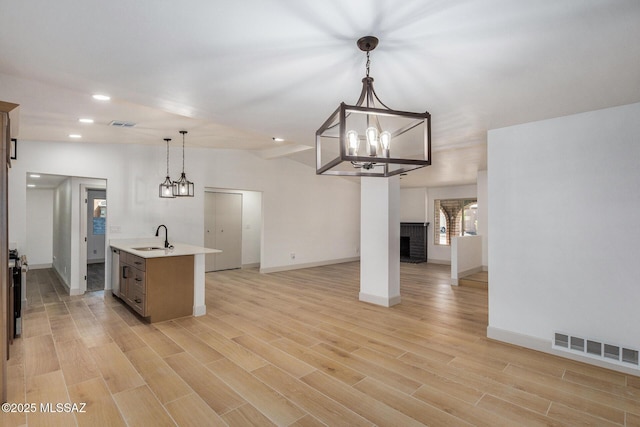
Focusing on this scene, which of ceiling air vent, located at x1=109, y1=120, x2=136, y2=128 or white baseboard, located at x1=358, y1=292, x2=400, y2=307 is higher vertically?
ceiling air vent, located at x1=109, y1=120, x2=136, y2=128

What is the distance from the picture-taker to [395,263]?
502 cm

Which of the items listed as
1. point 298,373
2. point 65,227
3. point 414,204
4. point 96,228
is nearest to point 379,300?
point 298,373

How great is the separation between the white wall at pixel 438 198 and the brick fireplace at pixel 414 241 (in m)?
0.17

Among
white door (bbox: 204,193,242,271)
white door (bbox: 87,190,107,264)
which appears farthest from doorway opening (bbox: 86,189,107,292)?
white door (bbox: 204,193,242,271)

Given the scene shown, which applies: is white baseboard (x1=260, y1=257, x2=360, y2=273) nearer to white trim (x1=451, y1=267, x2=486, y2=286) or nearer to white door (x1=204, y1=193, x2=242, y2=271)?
white door (x1=204, y1=193, x2=242, y2=271)

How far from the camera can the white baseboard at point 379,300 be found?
4.86 meters

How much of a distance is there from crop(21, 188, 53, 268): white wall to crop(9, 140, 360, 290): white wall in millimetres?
4370

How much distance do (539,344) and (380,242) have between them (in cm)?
233

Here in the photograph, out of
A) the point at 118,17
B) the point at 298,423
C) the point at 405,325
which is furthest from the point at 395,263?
the point at 118,17

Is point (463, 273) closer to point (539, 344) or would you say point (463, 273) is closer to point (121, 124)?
point (539, 344)

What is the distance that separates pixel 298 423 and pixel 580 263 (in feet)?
9.63

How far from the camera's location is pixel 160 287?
407 cm

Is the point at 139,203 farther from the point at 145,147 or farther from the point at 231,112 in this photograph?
the point at 231,112

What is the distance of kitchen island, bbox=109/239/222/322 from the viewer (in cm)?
400
